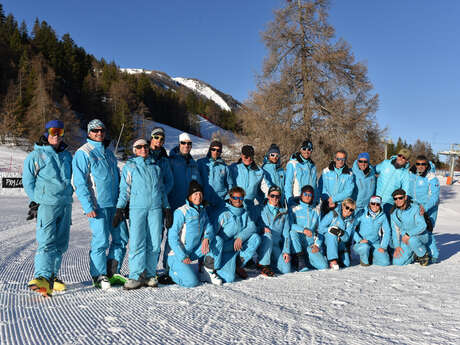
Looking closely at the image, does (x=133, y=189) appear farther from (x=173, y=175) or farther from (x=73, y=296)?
(x=73, y=296)

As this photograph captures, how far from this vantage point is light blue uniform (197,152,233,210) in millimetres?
5035

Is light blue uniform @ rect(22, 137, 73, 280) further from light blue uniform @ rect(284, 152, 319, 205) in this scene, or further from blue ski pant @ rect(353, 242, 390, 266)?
blue ski pant @ rect(353, 242, 390, 266)

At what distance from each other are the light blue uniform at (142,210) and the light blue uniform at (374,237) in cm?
329

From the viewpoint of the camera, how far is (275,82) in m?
15.1

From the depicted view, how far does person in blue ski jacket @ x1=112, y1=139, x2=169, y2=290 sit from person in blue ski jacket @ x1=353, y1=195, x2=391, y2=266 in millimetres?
3290

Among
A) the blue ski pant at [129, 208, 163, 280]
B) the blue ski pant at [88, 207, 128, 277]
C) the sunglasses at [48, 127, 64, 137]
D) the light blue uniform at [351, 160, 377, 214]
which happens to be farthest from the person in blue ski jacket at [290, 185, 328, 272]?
the sunglasses at [48, 127, 64, 137]

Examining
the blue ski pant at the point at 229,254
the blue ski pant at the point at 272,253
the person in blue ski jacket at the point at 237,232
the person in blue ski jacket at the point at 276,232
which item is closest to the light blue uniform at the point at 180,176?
the person in blue ski jacket at the point at 237,232

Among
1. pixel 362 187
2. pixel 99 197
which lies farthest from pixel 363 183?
pixel 99 197

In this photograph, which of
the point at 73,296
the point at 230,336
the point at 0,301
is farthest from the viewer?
the point at 73,296

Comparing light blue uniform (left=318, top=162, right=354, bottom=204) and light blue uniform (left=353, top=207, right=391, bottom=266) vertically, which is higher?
light blue uniform (left=318, top=162, right=354, bottom=204)

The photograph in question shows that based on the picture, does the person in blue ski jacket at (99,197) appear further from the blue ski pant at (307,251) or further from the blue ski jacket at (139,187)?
the blue ski pant at (307,251)

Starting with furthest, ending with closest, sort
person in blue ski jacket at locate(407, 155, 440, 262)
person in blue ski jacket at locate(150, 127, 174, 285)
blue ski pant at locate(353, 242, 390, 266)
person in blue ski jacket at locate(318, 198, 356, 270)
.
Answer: person in blue ski jacket at locate(407, 155, 440, 262)
blue ski pant at locate(353, 242, 390, 266)
person in blue ski jacket at locate(318, 198, 356, 270)
person in blue ski jacket at locate(150, 127, 174, 285)

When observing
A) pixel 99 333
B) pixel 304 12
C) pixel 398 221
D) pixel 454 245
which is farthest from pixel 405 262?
pixel 304 12

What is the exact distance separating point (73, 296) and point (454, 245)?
762 cm
